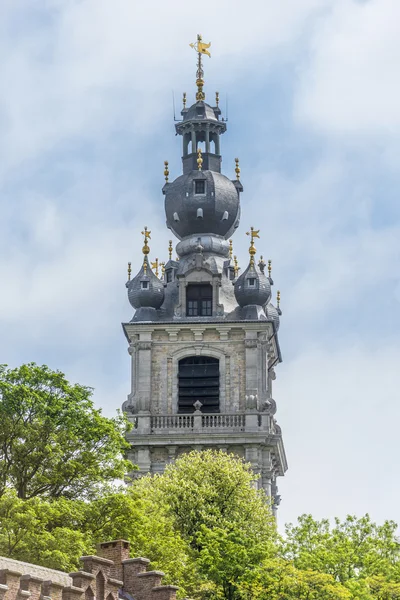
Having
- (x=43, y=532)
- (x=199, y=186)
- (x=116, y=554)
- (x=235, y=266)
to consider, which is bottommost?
(x=116, y=554)

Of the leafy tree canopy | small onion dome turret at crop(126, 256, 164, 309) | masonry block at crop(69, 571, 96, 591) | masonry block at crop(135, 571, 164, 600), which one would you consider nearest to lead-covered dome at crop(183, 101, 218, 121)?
small onion dome turret at crop(126, 256, 164, 309)

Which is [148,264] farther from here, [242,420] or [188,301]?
[242,420]

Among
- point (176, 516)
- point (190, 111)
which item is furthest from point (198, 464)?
point (190, 111)

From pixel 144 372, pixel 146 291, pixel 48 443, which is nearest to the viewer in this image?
pixel 48 443

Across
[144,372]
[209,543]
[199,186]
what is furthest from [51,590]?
[199,186]

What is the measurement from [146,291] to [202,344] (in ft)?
16.5

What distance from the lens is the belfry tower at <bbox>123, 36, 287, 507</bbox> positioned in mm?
103625

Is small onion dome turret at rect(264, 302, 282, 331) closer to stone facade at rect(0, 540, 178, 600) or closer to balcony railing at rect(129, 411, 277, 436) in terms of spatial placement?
balcony railing at rect(129, 411, 277, 436)

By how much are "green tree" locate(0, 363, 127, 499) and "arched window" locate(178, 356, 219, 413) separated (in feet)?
118

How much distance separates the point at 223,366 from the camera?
106375 mm

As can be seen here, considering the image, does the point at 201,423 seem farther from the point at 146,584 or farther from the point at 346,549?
the point at 146,584

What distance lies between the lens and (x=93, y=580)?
48156mm

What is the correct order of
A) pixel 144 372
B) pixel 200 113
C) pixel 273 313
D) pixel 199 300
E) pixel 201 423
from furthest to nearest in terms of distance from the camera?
pixel 273 313, pixel 200 113, pixel 199 300, pixel 144 372, pixel 201 423

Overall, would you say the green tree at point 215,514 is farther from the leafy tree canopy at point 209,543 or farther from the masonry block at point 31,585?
the masonry block at point 31,585
